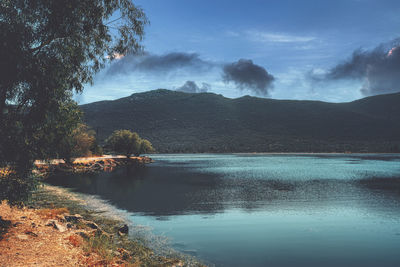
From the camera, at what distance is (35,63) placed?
527 inches

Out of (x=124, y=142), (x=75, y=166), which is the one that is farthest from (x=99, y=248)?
(x=124, y=142)

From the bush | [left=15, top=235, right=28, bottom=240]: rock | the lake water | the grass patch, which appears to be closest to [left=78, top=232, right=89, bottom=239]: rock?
the grass patch

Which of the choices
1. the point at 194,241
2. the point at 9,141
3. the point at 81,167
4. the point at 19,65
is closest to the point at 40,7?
the point at 19,65

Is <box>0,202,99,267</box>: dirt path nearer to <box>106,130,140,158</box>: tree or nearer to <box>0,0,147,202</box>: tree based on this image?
<box>0,0,147,202</box>: tree

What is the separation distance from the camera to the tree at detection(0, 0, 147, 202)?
1288cm

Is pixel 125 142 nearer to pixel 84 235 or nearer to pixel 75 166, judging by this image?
pixel 75 166

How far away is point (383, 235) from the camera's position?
744 inches

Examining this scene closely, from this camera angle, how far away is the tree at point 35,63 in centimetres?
1288

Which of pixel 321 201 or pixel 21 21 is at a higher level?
pixel 21 21

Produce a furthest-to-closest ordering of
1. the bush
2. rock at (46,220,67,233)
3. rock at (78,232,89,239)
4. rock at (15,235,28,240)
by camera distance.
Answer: rock at (46,220,67,233) → rock at (78,232,89,239) → the bush → rock at (15,235,28,240)

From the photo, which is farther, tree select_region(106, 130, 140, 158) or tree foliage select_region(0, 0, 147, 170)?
→ tree select_region(106, 130, 140, 158)

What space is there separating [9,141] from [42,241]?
488 cm

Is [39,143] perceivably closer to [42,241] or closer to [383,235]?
[42,241]

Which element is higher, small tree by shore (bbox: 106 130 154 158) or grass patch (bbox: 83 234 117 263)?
small tree by shore (bbox: 106 130 154 158)
